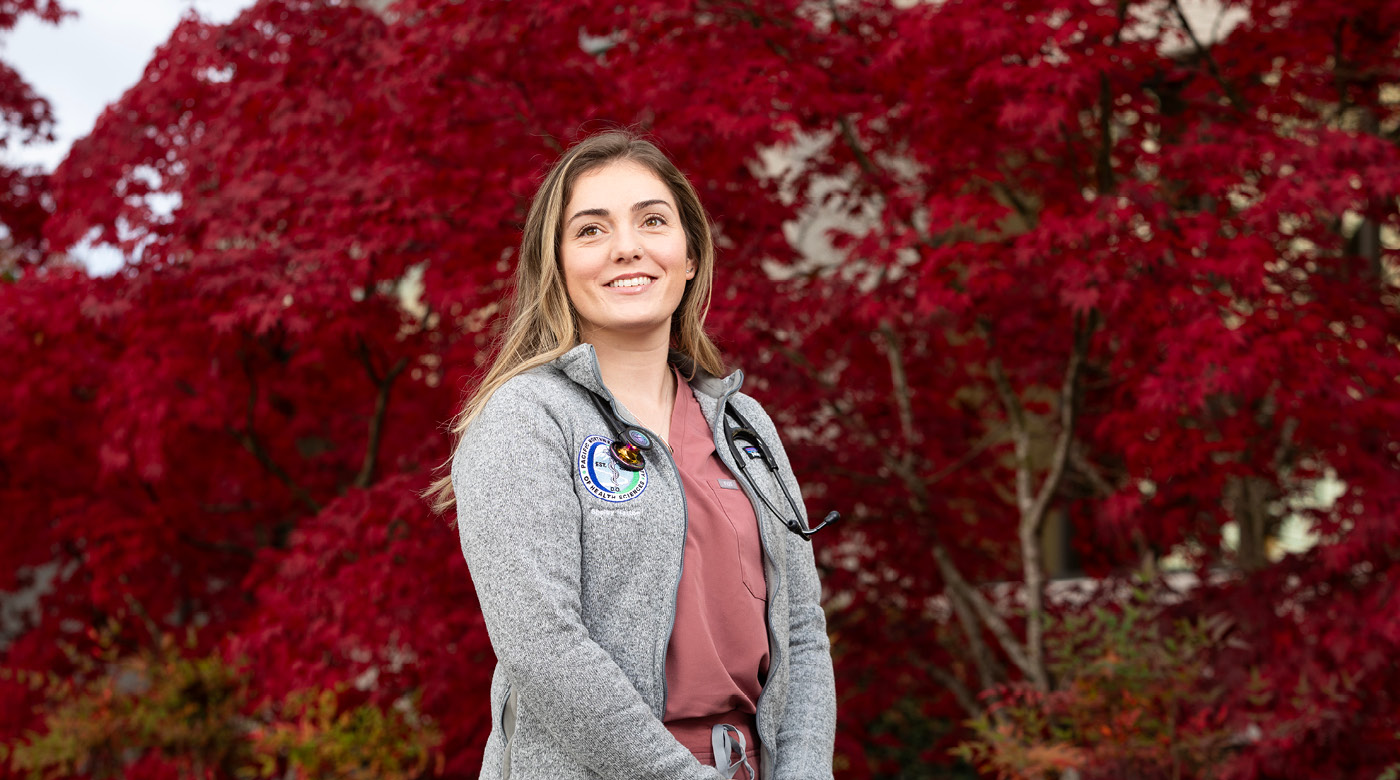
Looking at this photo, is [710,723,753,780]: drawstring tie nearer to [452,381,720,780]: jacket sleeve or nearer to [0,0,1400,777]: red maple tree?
[452,381,720,780]: jacket sleeve

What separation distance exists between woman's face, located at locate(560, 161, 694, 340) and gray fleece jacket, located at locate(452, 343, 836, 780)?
0.12 metres

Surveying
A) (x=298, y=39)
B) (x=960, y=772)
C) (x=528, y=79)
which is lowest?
(x=960, y=772)

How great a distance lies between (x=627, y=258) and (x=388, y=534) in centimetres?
277

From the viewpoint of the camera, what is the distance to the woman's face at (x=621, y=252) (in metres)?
1.98

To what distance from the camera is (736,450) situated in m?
2.06

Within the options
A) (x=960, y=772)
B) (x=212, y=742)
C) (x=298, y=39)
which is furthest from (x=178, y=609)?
(x=960, y=772)

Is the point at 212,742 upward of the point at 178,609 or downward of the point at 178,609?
downward

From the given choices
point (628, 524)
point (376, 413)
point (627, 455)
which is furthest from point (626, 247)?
point (376, 413)

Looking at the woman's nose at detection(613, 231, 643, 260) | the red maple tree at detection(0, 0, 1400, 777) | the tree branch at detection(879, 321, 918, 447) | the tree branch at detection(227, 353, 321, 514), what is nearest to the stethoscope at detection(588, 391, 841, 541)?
the woman's nose at detection(613, 231, 643, 260)

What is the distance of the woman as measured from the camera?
1.69 m

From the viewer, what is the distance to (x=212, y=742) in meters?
5.71

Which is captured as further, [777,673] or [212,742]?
[212,742]

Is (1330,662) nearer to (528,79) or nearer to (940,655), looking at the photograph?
(940,655)

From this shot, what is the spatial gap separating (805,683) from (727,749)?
263 millimetres
